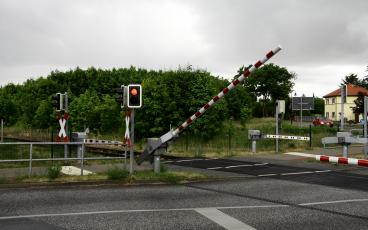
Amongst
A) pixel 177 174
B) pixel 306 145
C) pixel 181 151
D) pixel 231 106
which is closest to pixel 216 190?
pixel 177 174

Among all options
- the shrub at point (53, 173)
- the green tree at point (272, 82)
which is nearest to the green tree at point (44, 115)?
the shrub at point (53, 173)

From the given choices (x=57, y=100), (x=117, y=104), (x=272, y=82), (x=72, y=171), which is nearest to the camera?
(x=72, y=171)

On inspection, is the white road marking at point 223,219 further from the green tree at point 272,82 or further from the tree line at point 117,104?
the green tree at point 272,82

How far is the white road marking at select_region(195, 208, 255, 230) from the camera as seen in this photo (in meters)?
7.40

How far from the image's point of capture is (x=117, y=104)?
37.2 meters

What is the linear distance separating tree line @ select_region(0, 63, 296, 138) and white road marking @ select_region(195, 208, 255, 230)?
18507mm

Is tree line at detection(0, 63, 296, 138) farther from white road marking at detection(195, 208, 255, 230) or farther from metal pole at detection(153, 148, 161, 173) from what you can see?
white road marking at detection(195, 208, 255, 230)

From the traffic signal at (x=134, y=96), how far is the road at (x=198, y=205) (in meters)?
2.24

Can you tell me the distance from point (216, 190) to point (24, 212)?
15.6 feet

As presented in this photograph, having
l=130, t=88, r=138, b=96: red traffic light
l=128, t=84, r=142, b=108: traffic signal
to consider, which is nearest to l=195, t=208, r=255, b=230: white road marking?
l=128, t=84, r=142, b=108: traffic signal

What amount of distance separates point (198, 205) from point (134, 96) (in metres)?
4.88

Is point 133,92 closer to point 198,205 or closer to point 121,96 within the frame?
point 121,96

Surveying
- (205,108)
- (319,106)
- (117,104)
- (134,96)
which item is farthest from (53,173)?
(319,106)

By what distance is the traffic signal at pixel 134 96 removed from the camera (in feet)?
44.2
